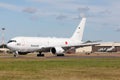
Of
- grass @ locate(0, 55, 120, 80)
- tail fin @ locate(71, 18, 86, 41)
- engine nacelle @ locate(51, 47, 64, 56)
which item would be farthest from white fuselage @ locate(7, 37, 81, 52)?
grass @ locate(0, 55, 120, 80)

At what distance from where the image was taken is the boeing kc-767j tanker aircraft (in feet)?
228

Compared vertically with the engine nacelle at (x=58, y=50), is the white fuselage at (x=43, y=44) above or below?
above

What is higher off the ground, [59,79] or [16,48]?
[16,48]

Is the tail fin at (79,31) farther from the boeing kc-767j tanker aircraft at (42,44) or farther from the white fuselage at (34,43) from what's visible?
the white fuselage at (34,43)

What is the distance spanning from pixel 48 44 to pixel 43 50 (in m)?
1.77

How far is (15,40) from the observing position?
6962 centimetres

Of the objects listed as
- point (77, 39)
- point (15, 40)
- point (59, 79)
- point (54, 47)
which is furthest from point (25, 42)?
point (59, 79)

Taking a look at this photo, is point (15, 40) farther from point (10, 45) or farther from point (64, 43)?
point (64, 43)

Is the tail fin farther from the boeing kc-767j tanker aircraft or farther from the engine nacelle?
the engine nacelle

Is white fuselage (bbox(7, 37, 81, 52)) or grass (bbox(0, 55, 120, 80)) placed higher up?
white fuselage (bbox(7, 37, 81, 52))

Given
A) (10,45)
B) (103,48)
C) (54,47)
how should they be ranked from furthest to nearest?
1. (103,48)
2. (54,47)
3. (10,45)

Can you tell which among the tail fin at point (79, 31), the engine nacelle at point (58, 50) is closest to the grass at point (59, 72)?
the engine nacelle at point (58, 50)

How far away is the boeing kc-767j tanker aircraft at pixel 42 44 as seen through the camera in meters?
69.4

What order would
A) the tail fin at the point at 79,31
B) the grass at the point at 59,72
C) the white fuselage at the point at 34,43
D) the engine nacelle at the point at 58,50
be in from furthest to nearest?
1. the tail fin at the point at 79,31
2. the engine nacelle at the point at 58,50
3. the white fuselage at the point at 34,43
4. the grass at the point at 59,72
